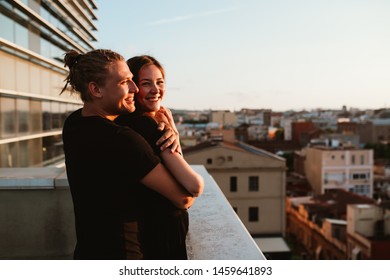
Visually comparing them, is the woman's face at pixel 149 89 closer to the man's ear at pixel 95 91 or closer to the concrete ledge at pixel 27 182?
the man's ear at pixel 95 91

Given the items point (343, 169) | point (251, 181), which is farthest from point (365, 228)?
point (343, 169)

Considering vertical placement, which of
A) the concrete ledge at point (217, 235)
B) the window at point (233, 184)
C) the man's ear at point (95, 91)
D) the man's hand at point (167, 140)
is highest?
the man's ear at point (95, 91)

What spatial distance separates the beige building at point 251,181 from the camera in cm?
1553

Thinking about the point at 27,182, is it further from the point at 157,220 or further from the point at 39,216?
the point at 157,220

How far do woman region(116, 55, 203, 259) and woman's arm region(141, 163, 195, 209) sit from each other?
18mm

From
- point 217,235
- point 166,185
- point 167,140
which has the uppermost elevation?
point 167,140

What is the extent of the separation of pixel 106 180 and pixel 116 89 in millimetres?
240

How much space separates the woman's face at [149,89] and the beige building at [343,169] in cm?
2460

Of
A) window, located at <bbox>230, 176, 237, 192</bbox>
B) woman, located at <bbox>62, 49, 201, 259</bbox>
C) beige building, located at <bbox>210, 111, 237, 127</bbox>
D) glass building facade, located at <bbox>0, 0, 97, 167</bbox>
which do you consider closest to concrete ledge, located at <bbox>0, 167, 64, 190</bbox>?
woman, located at <bbox>62, 49, 201, 259</bbox>

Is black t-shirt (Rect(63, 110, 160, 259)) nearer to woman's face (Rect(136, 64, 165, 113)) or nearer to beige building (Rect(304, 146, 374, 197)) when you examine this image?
woman's face (Rect(136, 64, 165, 113))

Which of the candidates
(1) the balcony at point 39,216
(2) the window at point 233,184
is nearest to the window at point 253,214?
(2) the window at point 233,184

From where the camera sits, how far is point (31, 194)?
1874 mm

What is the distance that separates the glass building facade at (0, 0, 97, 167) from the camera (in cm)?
478

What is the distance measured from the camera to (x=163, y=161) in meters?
1.14
